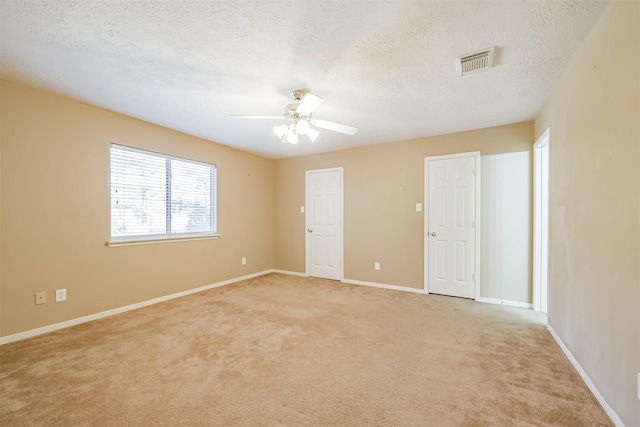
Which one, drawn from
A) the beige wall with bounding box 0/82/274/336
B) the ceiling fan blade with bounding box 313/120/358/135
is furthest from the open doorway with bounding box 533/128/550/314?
the beige wall with bounding box 0/82/274/336

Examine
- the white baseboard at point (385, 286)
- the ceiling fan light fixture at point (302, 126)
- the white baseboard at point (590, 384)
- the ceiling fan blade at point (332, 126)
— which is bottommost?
the white baseboard at point (385, 286)

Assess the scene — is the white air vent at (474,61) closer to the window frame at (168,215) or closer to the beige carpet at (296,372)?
the beige carpet at (296,372)

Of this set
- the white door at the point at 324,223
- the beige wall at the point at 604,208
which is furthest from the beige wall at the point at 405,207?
the beige wall at the point at 604,208

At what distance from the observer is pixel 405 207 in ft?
14.2

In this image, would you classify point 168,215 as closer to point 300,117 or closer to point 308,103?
point 300,117

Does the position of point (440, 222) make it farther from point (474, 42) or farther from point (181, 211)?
point (181, 211)

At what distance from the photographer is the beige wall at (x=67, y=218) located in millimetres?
2514

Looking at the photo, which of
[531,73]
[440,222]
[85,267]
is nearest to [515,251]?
[440,222]

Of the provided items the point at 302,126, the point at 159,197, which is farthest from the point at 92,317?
the point at 302,126

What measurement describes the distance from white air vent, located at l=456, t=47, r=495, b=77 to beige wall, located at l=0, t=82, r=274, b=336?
367 cm

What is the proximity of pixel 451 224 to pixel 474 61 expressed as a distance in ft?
7.91

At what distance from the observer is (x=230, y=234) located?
4.79m

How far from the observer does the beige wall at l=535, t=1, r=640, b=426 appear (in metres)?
1.38

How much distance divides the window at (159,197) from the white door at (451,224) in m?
3.53
